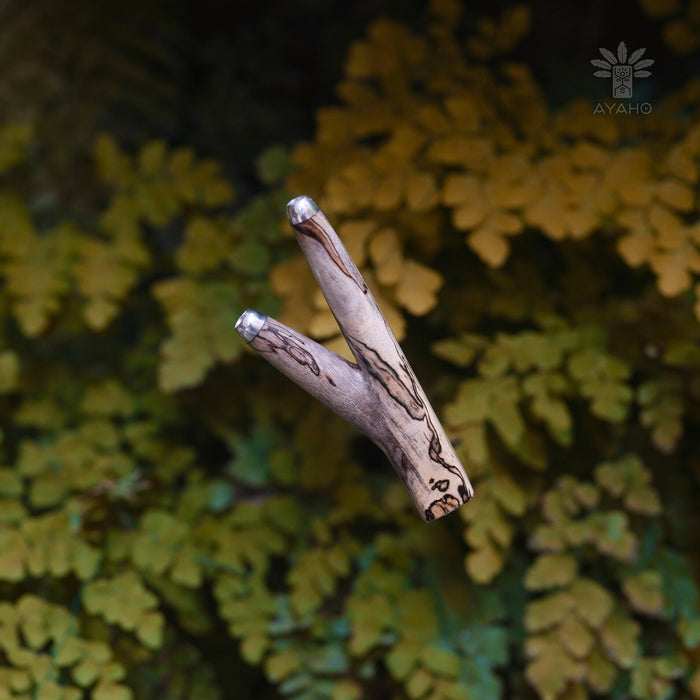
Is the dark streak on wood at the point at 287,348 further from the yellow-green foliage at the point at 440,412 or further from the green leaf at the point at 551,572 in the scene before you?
the green leaf at the point at 551,572

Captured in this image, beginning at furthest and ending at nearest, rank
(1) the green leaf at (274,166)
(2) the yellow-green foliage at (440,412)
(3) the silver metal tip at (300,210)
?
(1) the green leaf at (274,166) < (2) the yellow-green foliage at (440,412) < (3) the silver metal tip at (300,210)

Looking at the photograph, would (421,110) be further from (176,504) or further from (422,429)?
(176,504)

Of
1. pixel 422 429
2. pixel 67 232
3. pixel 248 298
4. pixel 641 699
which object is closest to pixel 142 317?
pixel 67 232

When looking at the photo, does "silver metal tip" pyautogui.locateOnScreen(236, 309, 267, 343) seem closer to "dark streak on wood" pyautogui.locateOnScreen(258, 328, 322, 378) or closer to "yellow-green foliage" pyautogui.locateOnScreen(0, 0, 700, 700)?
"dark streak on wood" pyautogui.locateOnScreen(258, 328, 322, 378)

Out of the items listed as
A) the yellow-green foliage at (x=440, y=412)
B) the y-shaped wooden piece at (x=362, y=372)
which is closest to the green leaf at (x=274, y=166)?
the yellow-green foliage at (x=440, y=412)

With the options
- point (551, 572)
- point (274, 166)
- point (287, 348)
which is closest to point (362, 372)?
point (287, 348)

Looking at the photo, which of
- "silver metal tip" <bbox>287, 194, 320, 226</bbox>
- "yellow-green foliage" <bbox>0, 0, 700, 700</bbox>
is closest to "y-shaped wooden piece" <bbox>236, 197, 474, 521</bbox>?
"silver metal tip" <bbox>287, 194, 320, 226</bbox>
